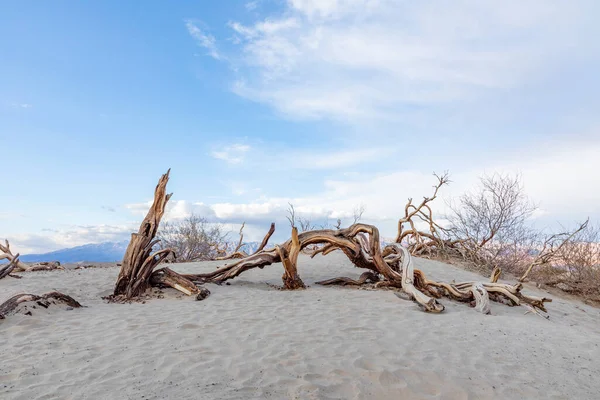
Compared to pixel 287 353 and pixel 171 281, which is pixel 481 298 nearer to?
pixel 287 353

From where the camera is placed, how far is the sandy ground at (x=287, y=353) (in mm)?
3461

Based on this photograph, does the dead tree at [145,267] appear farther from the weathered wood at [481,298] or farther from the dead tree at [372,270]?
the weathered wood at [481,298]

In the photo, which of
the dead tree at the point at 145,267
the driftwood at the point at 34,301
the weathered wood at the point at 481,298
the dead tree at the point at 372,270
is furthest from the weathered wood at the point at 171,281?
the weathered wood at the point at 481,298

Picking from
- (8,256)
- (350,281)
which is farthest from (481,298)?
(8,256)

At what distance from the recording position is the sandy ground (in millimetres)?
3461

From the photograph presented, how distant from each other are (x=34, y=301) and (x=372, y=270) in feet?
22.2

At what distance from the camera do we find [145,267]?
7.92 metres

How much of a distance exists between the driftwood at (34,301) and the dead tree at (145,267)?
1.05 m

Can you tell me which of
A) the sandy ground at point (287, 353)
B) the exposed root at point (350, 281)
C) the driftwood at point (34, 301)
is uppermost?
the driftwood at point (34, 301)

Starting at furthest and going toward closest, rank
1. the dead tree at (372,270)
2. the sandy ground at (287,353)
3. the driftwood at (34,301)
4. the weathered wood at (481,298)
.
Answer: the dead tree at (372,270), the weathered wood at (481,298), the driftwood at (34,301), the sandy ground at (287,353)

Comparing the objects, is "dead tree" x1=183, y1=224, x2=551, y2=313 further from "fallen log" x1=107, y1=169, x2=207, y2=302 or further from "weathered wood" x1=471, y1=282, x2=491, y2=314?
"fallen log" x1=107, y1=169, x2=207, y2=302

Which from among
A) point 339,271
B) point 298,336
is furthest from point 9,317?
point 339,271

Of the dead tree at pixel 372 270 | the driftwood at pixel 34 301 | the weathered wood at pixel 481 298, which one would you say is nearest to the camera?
the driftwood at pixel 34 301

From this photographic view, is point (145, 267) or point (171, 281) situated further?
point (171, 281)
